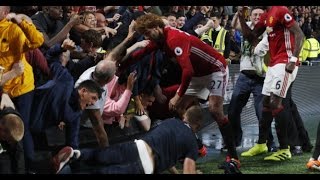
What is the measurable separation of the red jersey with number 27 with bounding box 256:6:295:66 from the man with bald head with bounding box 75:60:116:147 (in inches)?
67.5

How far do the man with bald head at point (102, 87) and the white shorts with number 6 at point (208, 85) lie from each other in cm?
97

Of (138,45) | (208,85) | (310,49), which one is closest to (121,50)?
(138,45)

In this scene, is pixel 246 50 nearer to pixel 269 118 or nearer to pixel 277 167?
pixel 269 118

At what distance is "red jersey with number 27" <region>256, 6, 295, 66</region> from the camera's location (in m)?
6.97

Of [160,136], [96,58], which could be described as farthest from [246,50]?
[160,136]

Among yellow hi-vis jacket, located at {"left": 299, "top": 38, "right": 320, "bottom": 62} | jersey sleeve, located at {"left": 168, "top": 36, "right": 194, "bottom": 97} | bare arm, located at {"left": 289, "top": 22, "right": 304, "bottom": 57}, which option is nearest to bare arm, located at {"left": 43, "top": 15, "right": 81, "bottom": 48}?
jersey sleeve, located at {"left": 168, "top": 36, "right": 194, "bottom": 97}

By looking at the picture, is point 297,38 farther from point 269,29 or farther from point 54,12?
point 54,12

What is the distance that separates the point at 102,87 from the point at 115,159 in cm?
117

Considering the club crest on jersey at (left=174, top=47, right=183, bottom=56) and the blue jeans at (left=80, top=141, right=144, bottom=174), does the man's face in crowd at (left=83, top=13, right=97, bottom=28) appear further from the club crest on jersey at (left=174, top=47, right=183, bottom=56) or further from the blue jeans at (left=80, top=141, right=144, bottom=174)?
the blue jeans at (left=80, top=141, right=144, bottom=174)

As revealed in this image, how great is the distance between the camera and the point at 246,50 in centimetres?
789

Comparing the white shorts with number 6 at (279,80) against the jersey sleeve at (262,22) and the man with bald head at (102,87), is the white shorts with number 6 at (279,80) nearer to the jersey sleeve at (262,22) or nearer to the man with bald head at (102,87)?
the jersey sleeve at (262,22)

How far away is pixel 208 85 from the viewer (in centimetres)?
686

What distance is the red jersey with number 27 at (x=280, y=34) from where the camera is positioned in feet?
22.9

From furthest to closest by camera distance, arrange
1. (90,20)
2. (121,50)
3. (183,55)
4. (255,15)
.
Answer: (255,15)
(90,20)
(121,50)
(183,55)
